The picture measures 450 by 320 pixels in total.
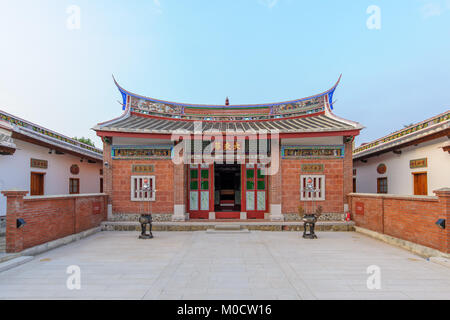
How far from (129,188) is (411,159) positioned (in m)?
10.7

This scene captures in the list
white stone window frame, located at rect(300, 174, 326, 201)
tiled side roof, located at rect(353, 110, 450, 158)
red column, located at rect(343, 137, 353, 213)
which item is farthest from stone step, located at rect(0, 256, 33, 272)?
tiled side roof, located at rect(353, 110, 450, 158)

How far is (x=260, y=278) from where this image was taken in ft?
15.0

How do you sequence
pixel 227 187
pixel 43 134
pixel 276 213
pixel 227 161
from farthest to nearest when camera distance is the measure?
pixel 227 187
pixel 227 161
pixel 276 213
pixel 43 134

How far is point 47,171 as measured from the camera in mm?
10227

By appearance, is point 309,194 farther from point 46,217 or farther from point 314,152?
point 46,217

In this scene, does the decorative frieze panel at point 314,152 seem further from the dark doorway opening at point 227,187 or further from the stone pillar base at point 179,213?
the stone pillar base at point 179,213

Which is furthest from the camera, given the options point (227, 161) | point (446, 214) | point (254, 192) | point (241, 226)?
point (254, 192)

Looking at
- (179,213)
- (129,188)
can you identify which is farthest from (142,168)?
(179,213)

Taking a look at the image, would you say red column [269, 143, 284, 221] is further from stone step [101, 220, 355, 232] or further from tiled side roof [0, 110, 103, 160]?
tiled side roof [0, 110, 103, 160]

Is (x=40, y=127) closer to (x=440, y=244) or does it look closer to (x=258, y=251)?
(x=258, y=251)

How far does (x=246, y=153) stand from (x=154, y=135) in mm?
3621

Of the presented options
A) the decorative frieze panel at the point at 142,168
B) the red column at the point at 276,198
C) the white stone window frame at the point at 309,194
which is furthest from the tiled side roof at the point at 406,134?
the decorative frieze panel at the point at 142,168

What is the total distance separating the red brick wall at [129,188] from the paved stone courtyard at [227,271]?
238 cm
